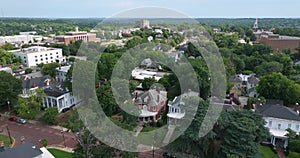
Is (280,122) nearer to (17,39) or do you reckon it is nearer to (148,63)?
(148,63)

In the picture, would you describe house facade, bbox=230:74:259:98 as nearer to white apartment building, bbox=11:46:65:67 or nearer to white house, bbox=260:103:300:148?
white house, bbox=260:103:300:148

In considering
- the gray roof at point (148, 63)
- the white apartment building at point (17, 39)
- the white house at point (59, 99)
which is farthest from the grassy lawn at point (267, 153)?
the white apartment building at point (17, 39)

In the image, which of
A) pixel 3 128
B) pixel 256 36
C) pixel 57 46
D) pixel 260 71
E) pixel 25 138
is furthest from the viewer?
pixel 256 36

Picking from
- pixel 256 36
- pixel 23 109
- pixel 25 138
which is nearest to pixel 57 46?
pixel 23 109

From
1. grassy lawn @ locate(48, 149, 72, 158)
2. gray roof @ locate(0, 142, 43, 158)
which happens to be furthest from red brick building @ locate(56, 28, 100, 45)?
gray roof @ locate(0, 142, 43, 158)

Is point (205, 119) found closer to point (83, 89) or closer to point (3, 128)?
point (83, 89)
